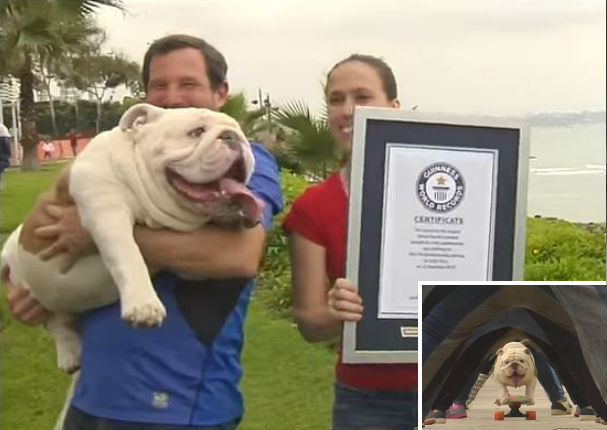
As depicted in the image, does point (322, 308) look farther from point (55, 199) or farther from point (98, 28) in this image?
point (98, 28)

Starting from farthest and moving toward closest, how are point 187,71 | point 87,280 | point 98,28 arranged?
1. point 98,28
2. point 187,71
3. point 87,280

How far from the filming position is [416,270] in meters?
2.26

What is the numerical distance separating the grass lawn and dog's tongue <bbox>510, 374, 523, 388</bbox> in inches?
19.8

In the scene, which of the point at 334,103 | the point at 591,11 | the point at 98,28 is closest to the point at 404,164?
the point at 334,103

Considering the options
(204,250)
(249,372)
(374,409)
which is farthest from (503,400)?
(204,250)

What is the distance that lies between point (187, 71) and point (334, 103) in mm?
403

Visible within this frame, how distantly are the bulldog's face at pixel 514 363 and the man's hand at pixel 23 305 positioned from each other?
1.20 meters

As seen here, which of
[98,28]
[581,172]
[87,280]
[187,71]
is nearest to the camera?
[87,280]

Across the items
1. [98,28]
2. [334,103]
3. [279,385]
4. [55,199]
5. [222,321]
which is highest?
[98,28]

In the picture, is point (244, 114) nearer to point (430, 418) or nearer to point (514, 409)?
point (430, 418)

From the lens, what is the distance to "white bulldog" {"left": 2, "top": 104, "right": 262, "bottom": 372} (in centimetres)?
194

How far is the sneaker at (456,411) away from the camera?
2355 mm

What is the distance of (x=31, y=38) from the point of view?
2230mm

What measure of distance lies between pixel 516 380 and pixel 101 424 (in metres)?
1.11
